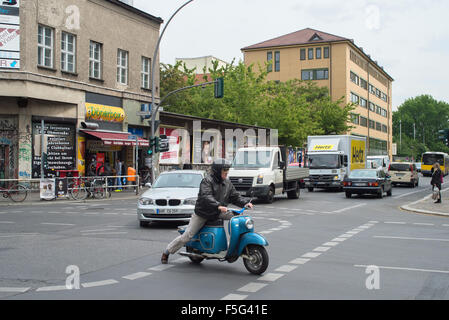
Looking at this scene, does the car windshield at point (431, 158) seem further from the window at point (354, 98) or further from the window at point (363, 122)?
the window at point (363, 122)

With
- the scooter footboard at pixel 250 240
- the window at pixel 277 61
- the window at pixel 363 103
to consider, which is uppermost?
the window at pixel 277 61

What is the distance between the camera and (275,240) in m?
11.0

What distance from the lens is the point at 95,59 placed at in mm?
29703

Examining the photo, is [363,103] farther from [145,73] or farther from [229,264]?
[229,264]

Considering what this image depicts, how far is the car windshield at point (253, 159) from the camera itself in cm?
2212

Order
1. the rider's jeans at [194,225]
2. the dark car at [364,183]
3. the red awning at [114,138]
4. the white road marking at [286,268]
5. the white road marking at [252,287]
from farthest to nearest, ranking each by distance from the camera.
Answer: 1. the red awning at [114,138]
2. the dark car at [364,183]
3. the white road marking at [286,268]
4. the rider's jeans at [194,225]
5. the white road marking at [252,287]

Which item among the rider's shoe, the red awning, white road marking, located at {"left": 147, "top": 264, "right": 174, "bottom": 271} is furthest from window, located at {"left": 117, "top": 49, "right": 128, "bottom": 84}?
white road marking, located at {"left": 147, "top": 264, "right": 174, "bottom": 271}

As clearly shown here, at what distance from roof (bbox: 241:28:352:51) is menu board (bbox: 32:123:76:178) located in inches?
2383

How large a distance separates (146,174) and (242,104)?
62.5ft

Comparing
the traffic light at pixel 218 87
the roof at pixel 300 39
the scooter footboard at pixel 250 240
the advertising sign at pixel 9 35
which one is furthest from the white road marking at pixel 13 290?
the roof at pixel 300 39

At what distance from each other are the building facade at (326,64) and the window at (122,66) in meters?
48.6

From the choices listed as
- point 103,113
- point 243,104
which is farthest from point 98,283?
point 243,104

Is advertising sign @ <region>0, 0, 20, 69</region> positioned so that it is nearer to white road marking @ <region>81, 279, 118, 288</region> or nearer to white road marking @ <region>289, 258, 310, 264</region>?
white road marking @ <region>289, 258, 310, 264</region>

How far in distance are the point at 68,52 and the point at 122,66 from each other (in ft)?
15.9
